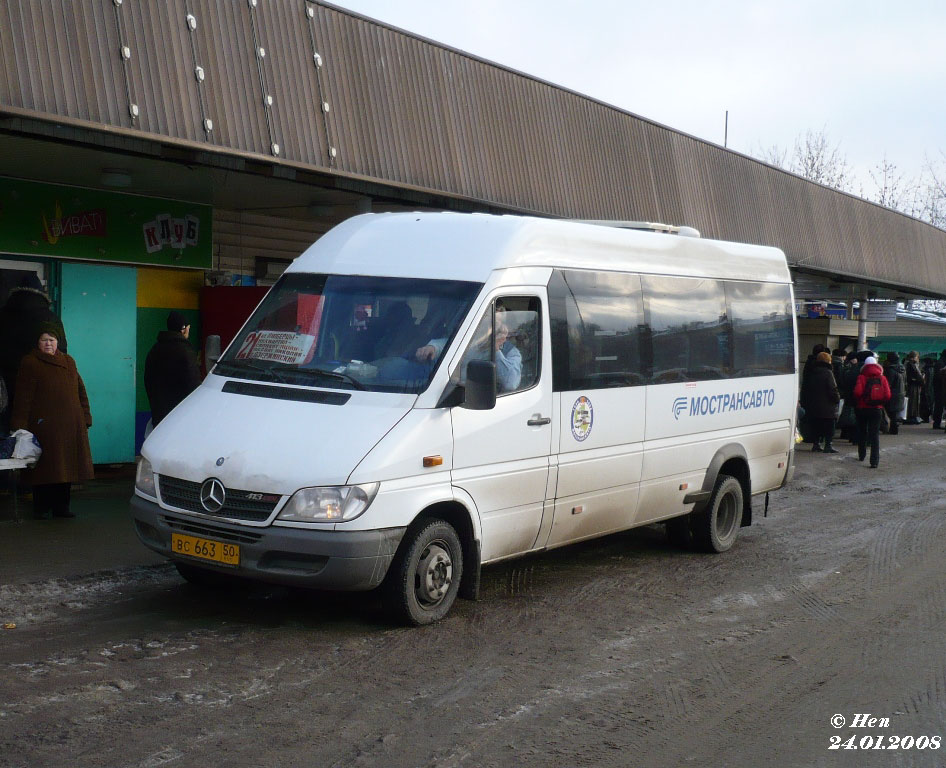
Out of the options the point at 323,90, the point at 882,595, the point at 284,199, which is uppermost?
the point at 323,90

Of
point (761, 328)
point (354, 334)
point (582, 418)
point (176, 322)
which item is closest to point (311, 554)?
point (354, 334)

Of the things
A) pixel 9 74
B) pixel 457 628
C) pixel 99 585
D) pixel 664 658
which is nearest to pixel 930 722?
pixel 664 658

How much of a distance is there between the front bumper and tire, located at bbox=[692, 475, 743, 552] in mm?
4142

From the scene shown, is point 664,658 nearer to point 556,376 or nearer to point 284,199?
point 556,376

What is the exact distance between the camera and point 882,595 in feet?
27.9

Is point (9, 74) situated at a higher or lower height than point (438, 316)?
higher

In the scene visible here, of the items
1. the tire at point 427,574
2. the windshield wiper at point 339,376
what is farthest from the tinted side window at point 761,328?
the windshield wiper at point 339,376

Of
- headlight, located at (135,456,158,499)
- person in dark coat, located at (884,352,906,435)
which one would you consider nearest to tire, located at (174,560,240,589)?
headlight, located at (135,456,158,499)

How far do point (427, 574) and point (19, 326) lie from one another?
6.21 metres

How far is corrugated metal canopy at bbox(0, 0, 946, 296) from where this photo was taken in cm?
883

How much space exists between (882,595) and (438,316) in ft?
13.4

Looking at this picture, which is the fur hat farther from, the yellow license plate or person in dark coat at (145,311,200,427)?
the yellow license plate

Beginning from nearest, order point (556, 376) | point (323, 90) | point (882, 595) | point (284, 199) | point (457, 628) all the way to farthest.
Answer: point (457, 628), point (556, 376), point (882, 595), point (323, 90), point (284, 199)

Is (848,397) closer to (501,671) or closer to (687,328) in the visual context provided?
(687,328)
